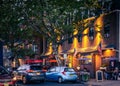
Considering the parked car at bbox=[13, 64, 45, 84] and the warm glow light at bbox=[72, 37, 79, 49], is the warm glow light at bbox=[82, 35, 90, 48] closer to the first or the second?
the warm glow light at bbox=[72, 37, 79, 49]

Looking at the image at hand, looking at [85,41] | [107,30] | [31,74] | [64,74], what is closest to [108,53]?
[107,30]

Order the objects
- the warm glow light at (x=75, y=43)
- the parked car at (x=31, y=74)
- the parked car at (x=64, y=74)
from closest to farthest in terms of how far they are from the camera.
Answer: the parked car at (x=31, y=74)
the parked car at (x=64, y=74)
the warm glow light at (x=75, y=43)

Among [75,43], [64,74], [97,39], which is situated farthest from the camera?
[75,43]

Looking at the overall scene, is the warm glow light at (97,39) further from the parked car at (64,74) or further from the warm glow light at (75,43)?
the parked car at (64,74)

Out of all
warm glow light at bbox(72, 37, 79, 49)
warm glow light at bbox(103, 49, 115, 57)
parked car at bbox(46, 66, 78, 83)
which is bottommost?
parked car at bbox(46, 66, 78, 83)

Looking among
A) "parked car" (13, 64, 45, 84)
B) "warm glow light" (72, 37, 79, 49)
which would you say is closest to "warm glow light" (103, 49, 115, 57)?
"warm glow light" (72, 37, 79, 49)

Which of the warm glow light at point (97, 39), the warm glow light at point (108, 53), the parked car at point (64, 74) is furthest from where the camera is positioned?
the warm glow light at point (97, 39)

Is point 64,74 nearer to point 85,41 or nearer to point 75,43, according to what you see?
point 85,41

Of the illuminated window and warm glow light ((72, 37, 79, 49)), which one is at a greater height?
the illuminated window

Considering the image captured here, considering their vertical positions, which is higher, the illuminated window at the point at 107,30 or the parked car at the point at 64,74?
the illuminated window at the point at 107,30

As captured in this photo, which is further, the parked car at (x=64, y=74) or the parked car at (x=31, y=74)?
the parked car at (x=64, y=74)

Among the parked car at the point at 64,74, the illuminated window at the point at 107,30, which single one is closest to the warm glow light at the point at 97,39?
the illuminated window at the point at 107,30

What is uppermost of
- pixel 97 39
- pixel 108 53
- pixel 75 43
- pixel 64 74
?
pixel 97 39

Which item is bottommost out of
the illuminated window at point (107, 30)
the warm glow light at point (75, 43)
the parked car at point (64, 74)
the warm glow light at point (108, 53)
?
the parked car at point (64, 74)
